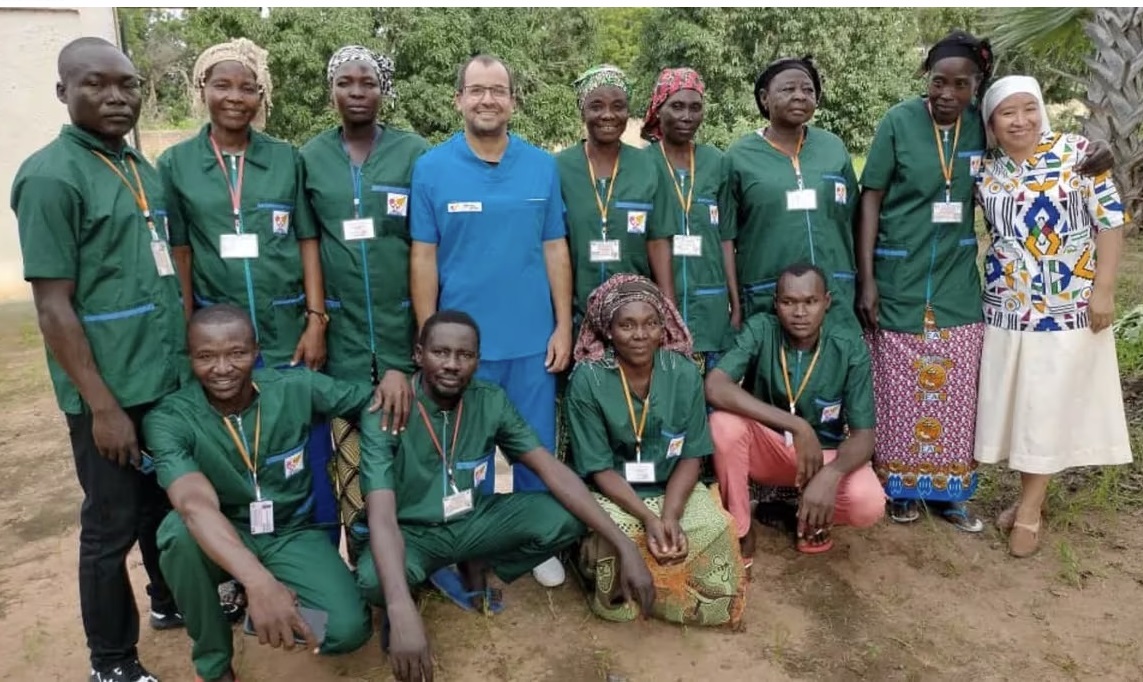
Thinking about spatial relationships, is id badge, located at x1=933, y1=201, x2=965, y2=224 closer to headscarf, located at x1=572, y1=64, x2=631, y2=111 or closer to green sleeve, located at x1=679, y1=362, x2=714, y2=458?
green sleeve, located at x1=679, y1=362, x2=714, y2=458

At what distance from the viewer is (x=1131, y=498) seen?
4145mm

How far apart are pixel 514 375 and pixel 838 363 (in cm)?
136

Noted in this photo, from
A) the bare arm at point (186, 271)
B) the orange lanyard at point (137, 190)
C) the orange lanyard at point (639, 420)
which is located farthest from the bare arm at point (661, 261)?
the orange lanyard at point (137, 190)

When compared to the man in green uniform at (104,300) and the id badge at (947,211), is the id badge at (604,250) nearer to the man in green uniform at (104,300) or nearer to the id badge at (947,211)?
the id badge at (947,211)

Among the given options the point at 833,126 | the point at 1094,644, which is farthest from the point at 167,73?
the point at 1094,644

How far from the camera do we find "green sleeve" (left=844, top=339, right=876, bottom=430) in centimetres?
359

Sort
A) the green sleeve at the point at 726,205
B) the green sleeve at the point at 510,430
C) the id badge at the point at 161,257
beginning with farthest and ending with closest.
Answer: the green sleeve at the point at 726,205 < the green sleeve at the point at 510,430 < the id badge at the point at 161,257

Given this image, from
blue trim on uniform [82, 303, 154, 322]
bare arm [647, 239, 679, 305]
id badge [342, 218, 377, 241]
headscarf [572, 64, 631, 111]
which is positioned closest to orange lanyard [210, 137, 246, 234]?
id badge [342, 218, 377, 241]

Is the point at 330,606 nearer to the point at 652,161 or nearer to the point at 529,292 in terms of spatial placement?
the point at 529,292

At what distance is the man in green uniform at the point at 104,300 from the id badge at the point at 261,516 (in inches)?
13.9

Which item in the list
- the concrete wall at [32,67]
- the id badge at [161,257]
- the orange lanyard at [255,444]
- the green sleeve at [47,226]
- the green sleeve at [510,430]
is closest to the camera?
the green sleeve at [47,226]

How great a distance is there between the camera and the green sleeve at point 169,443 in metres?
2.62

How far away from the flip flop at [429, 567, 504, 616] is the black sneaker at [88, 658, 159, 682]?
1.03 m

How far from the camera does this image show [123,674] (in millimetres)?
2809
